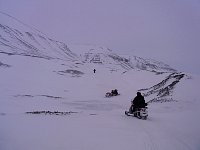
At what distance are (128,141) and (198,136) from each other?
10.4 ft

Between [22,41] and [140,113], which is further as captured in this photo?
[22,41]

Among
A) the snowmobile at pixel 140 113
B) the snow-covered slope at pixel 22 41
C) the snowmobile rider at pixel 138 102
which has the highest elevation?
the snow-covered slope at pixel 22 41

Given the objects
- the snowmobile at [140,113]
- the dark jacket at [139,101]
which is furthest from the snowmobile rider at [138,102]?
the snowmobile at [140,113]

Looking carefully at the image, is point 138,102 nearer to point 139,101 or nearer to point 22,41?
point 139,101

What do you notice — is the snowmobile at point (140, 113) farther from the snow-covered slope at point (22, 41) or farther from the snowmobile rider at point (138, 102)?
the snow-covered slope at point (22, 41)

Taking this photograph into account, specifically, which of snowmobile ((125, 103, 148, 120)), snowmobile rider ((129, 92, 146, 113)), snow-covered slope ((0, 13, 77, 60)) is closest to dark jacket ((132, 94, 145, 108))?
snowmobile rider ((129, 92, 146, 113))

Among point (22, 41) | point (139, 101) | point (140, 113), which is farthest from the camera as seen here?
point (22, 41)

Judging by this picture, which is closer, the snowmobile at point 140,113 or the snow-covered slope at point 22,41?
the snowmobile at point 140,113

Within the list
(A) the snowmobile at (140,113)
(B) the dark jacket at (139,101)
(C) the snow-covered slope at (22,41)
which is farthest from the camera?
(C) the snow-covered slope at (22,41)

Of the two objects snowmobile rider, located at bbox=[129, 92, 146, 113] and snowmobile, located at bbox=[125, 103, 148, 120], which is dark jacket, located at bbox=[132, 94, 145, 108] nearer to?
snowmobile rider, located at bbox=[129, 92, 146, 113]

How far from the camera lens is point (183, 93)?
97.9 ft

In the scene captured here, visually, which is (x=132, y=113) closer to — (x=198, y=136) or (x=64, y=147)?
(x=198, y=136)

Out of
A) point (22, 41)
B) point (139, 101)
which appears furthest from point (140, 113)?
point (22, 41)

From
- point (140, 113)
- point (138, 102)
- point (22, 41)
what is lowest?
point (140, 113)
